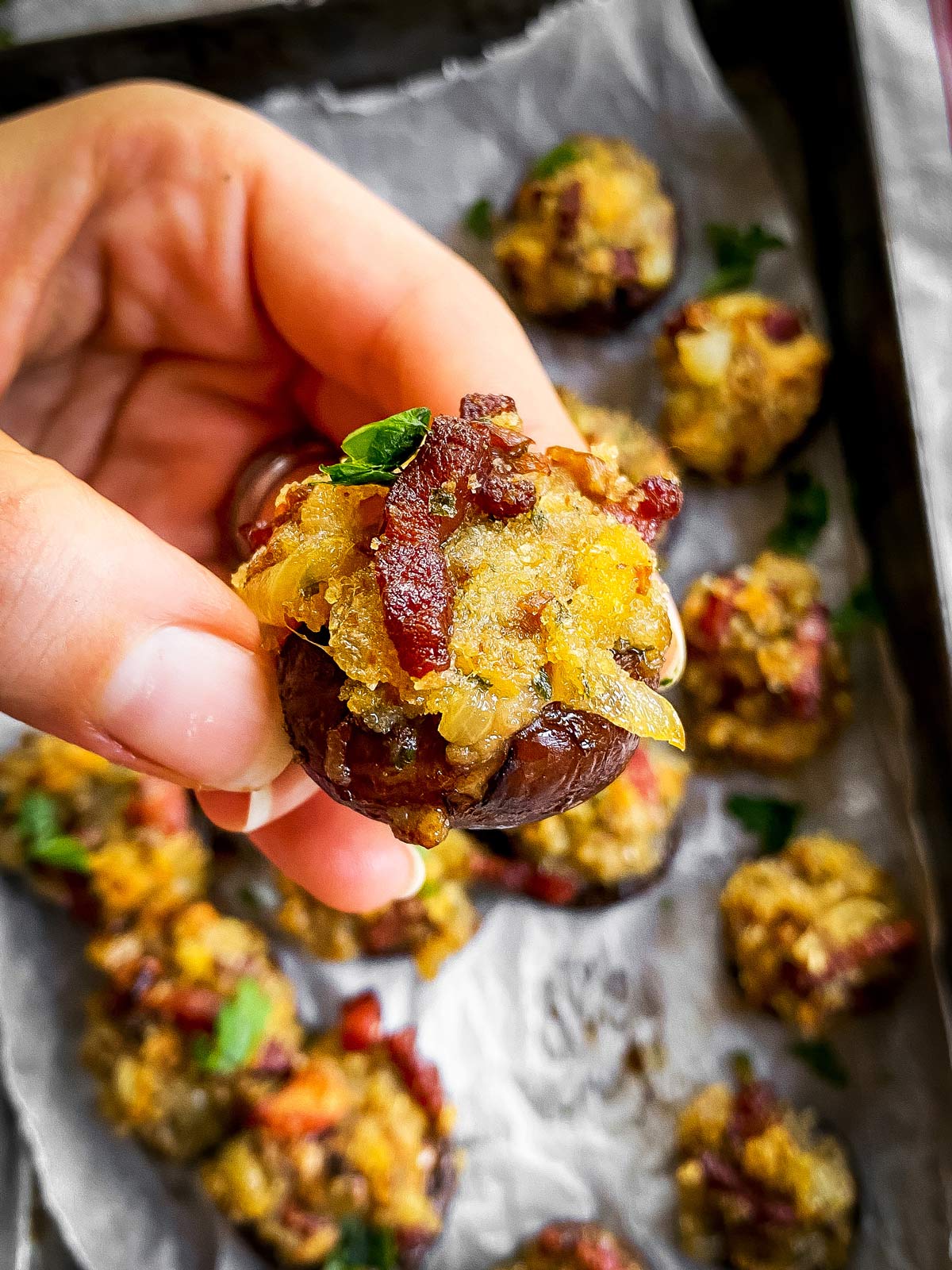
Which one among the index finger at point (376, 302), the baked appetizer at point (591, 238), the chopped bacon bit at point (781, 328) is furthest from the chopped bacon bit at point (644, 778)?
the baked appetizer at point (591, 238)

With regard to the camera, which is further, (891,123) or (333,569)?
(891,123)

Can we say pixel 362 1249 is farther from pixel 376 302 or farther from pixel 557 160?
pixel 557 160

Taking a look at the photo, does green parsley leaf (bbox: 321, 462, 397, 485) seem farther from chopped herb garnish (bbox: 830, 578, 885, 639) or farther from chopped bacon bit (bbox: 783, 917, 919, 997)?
chopped herb garnish (bbox: 830, 578, 885, 639)

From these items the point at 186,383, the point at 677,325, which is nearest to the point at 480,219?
the point at 677,325

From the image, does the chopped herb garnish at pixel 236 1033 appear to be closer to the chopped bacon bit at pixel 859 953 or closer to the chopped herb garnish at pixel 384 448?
the chopped bacon bit at pixel 859 953

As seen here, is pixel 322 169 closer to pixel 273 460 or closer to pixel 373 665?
pixel 273 460

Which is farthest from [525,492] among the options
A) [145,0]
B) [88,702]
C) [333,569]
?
[145,0]
